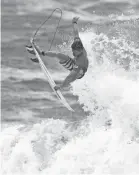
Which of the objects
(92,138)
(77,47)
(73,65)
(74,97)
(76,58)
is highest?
(77,47)

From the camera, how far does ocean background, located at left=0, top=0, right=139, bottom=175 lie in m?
10.8

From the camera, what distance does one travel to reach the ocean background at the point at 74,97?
10.8 meters

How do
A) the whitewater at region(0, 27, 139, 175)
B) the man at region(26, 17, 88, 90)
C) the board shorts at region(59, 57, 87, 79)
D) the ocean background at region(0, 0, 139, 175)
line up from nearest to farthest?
the whitewater at region(0, 27, 139, 175) → the ocean background at region(0, 0, 139, 175) → the man at region(26, 17, 88, 90) → the board shorts at region(59, 57, 87, 79)

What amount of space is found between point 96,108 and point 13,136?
216 centimetres

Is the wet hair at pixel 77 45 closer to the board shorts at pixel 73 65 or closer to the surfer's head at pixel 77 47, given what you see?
the surfer's head at pixel 77 47

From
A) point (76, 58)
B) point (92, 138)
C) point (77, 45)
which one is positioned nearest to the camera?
point (77, 45)

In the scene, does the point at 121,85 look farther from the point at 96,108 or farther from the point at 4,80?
the point at 4,80

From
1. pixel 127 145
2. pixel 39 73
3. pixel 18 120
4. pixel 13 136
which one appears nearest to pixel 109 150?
pixel 127 145

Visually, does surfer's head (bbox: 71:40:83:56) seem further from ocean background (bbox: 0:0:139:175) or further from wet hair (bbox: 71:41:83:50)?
ocean background (bbox: 0:0:139:175)

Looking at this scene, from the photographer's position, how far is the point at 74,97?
15.0 m

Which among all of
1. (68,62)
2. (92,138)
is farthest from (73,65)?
(92,138)

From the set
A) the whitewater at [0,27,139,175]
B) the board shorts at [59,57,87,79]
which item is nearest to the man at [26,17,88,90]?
the board shorts at [59,57,87,79]

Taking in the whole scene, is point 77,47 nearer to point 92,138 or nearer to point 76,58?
point 76,58

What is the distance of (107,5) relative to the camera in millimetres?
18203
